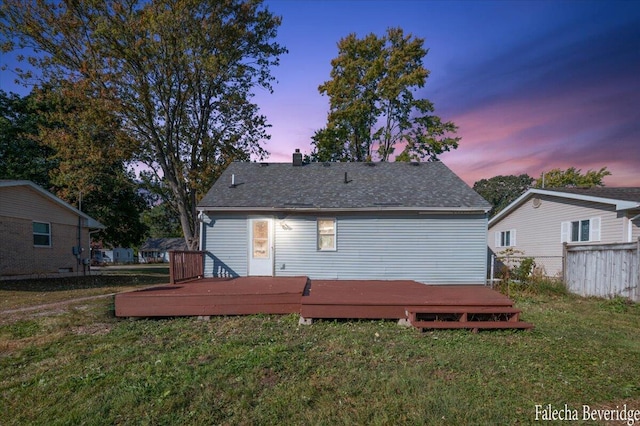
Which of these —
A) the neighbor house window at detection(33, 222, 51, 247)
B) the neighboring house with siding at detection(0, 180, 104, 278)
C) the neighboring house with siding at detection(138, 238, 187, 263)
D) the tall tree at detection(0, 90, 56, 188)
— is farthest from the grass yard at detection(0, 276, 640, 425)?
the neighboring house with siding at detection(138, 238, 187, 263)

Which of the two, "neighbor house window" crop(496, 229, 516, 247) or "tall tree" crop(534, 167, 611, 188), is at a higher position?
"tall tree" crop(534, 167, 611, 188)

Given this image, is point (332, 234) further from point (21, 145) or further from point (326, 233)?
point (21, 145)

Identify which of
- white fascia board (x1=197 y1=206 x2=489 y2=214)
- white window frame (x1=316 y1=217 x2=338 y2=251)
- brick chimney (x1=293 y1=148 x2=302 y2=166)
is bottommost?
white window frame (x1=316 y1=217 x2=338 y2=251)

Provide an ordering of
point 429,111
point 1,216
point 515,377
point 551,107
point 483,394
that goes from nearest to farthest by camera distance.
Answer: point 483,394
point 515,377
point 551,107
point 1,216
point 429,111

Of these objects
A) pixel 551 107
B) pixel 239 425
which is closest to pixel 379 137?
pixel 551 107

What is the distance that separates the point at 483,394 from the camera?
3.17 metres

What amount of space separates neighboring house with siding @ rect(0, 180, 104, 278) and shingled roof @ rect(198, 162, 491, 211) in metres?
9.16

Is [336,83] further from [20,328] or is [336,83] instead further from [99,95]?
[20,328]


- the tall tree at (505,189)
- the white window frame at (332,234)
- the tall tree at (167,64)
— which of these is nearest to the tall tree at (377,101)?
the tall tree at (167,64)

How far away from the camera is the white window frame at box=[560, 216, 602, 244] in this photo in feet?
37.7

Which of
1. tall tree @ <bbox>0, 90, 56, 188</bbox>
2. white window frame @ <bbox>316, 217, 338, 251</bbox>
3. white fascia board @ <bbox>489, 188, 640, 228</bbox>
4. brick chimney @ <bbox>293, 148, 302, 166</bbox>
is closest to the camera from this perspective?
white fascia board @ <bbox>489, 188, 640, 228</bbox>

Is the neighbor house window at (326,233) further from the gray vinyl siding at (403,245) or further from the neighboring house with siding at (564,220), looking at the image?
the neighboring house with siding at (564,220)

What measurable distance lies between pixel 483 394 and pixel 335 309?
300 centimetres

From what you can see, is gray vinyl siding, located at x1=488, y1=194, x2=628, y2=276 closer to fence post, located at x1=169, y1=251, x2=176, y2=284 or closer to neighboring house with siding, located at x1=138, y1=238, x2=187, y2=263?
fence post, located at x1=169, y1=251, x2=176, y2=284
